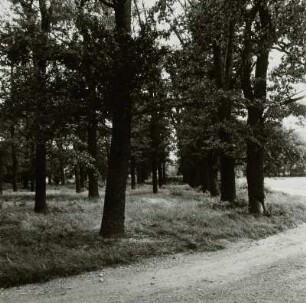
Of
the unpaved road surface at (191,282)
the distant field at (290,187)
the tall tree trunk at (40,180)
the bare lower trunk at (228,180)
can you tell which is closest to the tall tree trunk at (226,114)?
the bare lower trunk at (228,180)

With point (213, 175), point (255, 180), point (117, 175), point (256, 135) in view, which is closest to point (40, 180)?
point (117, 175)

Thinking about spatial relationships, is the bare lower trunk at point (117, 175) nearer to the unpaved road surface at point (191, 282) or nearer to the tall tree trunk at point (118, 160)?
the tall tree trunk at point (118, 160)

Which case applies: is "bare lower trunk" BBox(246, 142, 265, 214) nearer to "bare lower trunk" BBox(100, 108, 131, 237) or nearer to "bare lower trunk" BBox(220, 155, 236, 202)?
"bare lower trunk" BBox(220, 155, 236, 202)

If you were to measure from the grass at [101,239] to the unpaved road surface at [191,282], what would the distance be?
42 cm

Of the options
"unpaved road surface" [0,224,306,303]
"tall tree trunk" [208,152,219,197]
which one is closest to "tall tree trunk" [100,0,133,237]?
"unpaved road surface" [0,224,306,303]

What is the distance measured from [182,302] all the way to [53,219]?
8.45 metres

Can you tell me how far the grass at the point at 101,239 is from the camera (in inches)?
335

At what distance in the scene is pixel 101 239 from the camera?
1090 cm

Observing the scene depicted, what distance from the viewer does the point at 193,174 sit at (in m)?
41.1

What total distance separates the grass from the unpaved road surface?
1.36ft

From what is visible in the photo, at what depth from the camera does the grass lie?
8508 mm

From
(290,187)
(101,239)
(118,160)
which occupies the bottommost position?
(101,239)

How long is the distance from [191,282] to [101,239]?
3.80m

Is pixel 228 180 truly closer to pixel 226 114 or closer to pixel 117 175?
pixel 226 114
